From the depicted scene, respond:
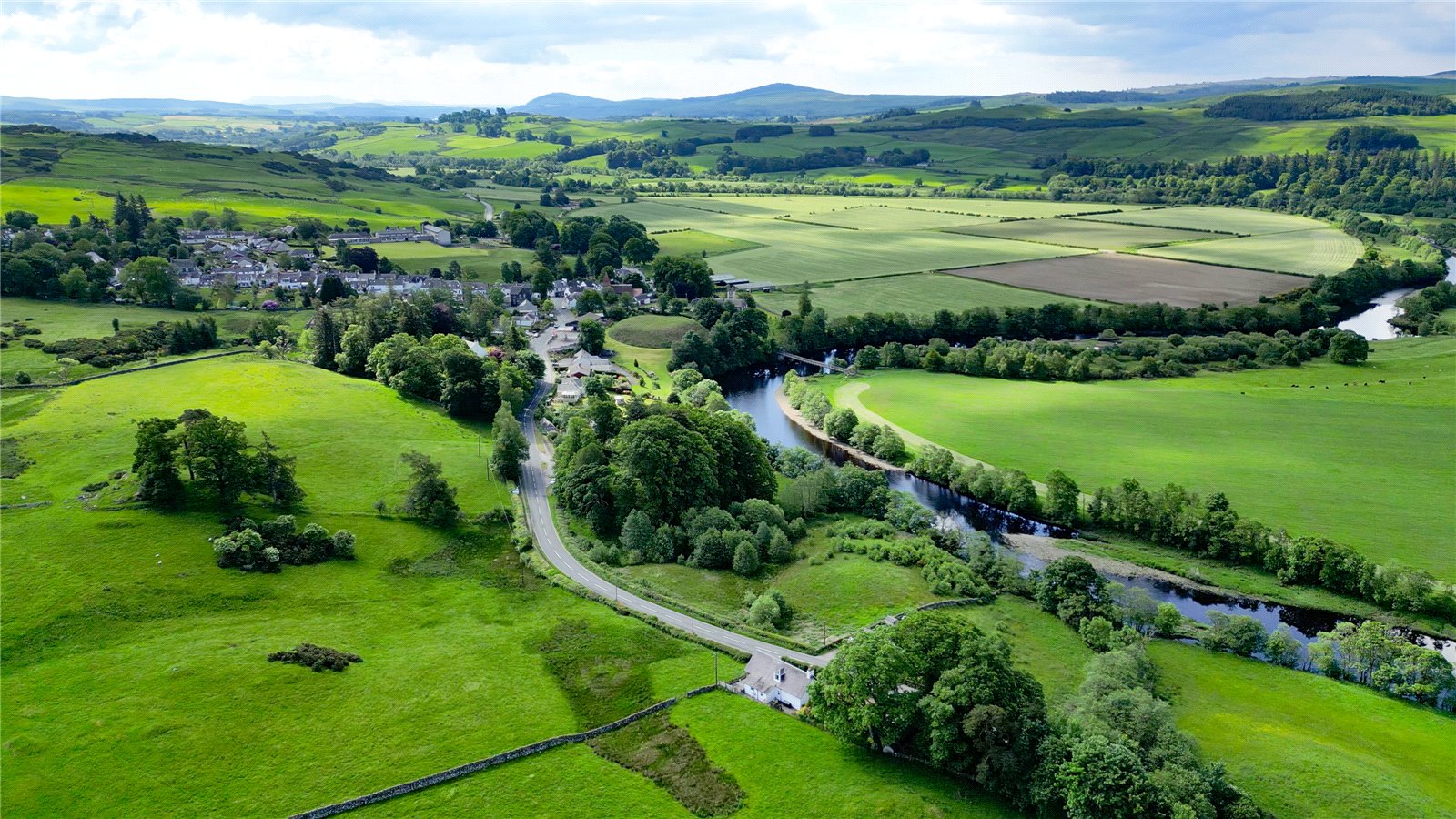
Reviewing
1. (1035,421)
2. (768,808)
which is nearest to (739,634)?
(768,808)

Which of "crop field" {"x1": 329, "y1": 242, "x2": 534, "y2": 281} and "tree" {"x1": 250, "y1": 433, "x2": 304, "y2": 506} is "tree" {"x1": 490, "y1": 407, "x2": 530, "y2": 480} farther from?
"crop field" {"x1": 329, "y1": 242, "x2": 534, "y2": 281}

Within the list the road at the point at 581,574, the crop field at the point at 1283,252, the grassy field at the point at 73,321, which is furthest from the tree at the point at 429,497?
the crop field at the point at 1283,252

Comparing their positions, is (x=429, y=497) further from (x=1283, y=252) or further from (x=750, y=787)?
(x=1283, y=252)

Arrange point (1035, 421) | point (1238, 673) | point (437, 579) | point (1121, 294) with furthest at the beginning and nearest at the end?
point (1121, 294) → point (1035, 421) → point (437, 579) → point (1238, 673)

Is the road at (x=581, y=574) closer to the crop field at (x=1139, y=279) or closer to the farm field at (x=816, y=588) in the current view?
the farm field at (x=816, y=588)

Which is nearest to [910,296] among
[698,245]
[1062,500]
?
[698,245]

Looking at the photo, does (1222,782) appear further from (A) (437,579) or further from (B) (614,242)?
(B) (614,242)
